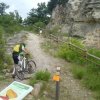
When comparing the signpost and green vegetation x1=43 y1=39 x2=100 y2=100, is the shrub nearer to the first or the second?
green vegetation x1=43 y1=39 x2=100 y2=100

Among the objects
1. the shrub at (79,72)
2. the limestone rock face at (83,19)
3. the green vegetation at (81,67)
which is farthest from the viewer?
the limestone rock face at (83,19)

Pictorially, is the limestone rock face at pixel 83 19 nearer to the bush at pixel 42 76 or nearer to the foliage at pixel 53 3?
the bush at pixel 42 76

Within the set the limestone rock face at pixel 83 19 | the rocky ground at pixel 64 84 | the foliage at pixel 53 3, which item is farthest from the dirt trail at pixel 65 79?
the foliage at pixel 53 3

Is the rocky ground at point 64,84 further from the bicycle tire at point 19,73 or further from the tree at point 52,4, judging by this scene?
the tree at point 52,4

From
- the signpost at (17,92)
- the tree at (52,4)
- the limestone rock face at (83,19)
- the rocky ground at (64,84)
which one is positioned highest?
the tree at (52,4)

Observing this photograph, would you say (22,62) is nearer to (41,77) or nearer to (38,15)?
(41,77)

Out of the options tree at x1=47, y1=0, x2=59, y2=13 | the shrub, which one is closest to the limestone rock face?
the shrub

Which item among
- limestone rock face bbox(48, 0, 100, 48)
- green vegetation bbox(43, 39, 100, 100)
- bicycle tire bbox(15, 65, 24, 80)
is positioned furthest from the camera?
limestone rock face bbox(48, 0, 100, 48)

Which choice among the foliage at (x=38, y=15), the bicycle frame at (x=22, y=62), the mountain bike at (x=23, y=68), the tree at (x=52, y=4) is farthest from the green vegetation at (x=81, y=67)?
the foliage at (x=38, y=15)

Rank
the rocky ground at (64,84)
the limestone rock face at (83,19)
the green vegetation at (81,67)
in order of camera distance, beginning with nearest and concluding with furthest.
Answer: the rocky ground at (64,84)
the green vegetation at (81,67)
the limestone rock face at (83,19)

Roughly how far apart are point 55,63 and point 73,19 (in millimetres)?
19671

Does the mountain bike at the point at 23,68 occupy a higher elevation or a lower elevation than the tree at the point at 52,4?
lower

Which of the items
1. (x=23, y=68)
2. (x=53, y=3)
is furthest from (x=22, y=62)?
(x=53, y=3)

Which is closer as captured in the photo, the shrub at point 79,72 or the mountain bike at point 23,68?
the mountain bike at point 23,68
